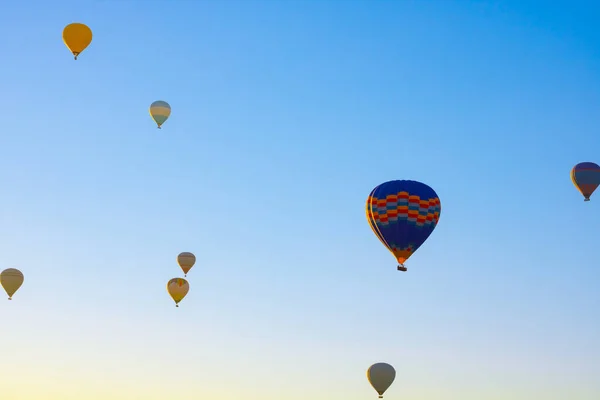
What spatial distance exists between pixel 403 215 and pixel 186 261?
23213 millimetres

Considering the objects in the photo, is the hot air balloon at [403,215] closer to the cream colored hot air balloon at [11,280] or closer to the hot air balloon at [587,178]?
the hot air balloon at [587,178]

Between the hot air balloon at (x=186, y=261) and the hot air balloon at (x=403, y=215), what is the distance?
20.9 metres

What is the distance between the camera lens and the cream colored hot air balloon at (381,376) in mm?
91938

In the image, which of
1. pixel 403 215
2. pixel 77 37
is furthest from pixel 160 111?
pixel 403 215

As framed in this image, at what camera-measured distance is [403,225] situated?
83.6 meters

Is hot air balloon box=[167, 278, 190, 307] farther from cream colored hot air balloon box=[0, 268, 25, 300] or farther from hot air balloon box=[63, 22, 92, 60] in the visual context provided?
hot air balloon box=[63, 22, 92, 60]

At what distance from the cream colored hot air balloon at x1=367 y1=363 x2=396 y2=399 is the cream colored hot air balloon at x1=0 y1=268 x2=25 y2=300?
2508 centimetres

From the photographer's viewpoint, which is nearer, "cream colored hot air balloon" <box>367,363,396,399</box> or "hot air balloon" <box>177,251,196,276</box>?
"cream colored hot air balloon" <box>367,363,396,399</box>

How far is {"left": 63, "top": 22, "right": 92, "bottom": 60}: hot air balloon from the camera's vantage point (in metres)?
88.4

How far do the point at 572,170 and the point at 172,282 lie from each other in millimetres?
29913

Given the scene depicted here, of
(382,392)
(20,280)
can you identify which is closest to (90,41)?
(20,280)

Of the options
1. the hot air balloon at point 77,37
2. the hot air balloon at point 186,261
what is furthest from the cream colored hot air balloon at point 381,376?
the hot air balloon at point 77,37

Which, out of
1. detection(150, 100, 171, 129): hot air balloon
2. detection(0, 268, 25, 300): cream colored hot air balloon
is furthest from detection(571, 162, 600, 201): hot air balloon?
detection(0, 268, 25, 300): cream colored hot air balloon

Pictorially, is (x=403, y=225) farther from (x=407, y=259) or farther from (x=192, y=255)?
(x=192, y=255)
